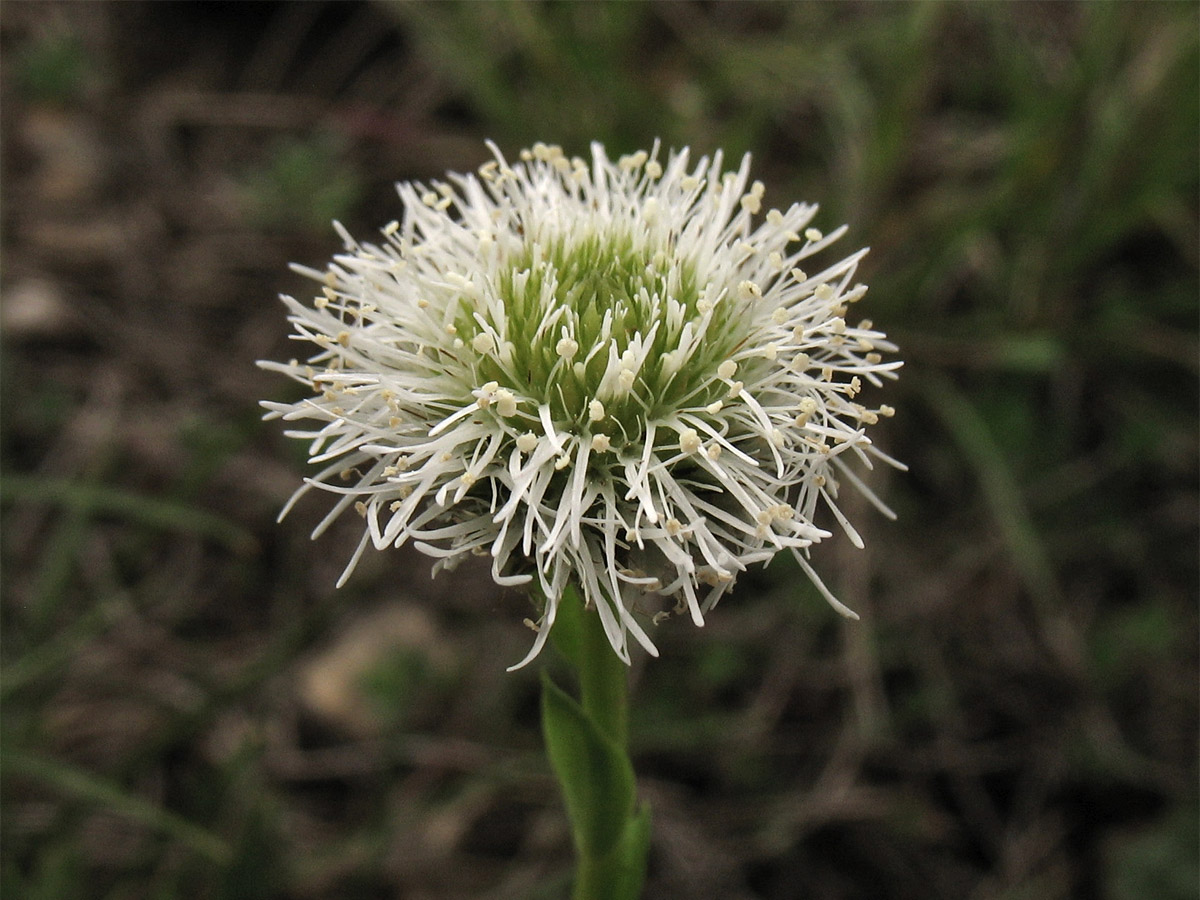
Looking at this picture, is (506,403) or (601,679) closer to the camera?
(506,403)

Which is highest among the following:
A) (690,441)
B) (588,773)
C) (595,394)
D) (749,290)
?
(749,290)

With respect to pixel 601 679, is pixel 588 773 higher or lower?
lower

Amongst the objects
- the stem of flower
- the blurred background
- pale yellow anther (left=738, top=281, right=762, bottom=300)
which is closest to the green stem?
the stem of flower

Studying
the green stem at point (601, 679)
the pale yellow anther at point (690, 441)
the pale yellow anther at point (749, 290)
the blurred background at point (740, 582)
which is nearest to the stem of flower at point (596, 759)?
the green stem at point (601, 679)

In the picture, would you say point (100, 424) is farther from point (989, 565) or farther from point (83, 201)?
point (989, 565)

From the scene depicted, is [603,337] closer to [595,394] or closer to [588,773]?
[595,394]

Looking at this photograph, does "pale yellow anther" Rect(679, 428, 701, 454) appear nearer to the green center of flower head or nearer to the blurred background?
the green center of flower head

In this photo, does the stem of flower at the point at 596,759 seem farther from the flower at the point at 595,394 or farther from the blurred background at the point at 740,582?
the blurred background at the point at 740,582

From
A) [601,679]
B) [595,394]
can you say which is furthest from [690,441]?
[601,679]
